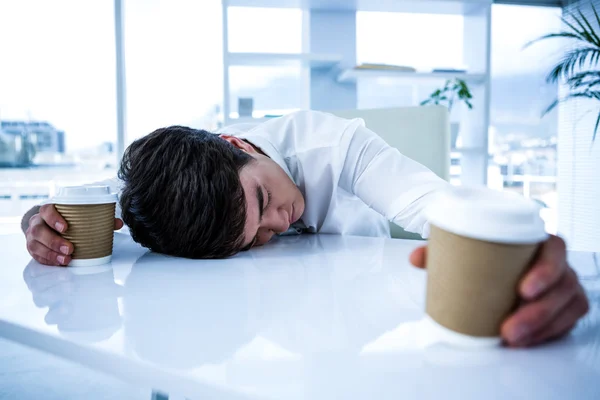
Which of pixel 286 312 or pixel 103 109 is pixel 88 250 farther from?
pixel 103 109

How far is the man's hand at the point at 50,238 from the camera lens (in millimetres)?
716

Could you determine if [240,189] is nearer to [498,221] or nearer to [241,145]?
[241,145]

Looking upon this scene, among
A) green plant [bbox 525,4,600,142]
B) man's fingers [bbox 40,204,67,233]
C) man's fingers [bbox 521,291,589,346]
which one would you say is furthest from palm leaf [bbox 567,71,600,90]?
man's fingers [bbox 40,204,67,233]

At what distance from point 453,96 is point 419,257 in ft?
10.6

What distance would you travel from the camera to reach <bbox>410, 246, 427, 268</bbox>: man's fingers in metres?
0.40

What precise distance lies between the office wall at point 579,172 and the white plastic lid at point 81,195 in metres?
4.30

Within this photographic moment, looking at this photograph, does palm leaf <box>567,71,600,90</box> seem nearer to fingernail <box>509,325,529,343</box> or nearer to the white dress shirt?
the white dress shirt

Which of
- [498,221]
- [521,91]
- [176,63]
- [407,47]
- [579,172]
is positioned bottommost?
[579,172]

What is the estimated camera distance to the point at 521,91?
4195 mm

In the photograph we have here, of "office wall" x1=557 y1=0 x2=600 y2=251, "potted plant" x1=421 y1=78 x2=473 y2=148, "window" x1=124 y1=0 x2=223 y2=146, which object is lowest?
"office wall" x1=557 y1=0 x2=600 y2=251

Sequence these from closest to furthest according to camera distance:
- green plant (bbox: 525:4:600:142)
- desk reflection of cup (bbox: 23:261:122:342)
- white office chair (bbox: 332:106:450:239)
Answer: desk reflection of cup (bbox: 23:261:122:342) < white office chair (bbox: 332:106:450:239) < green plant (bbox: 525:4:600:142)

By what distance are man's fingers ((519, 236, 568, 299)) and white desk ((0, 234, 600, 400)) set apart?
6 centimetres

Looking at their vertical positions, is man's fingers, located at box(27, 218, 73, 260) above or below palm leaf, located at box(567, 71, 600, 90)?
below

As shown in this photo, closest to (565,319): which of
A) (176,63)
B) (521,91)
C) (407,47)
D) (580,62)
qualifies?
(580,62)
